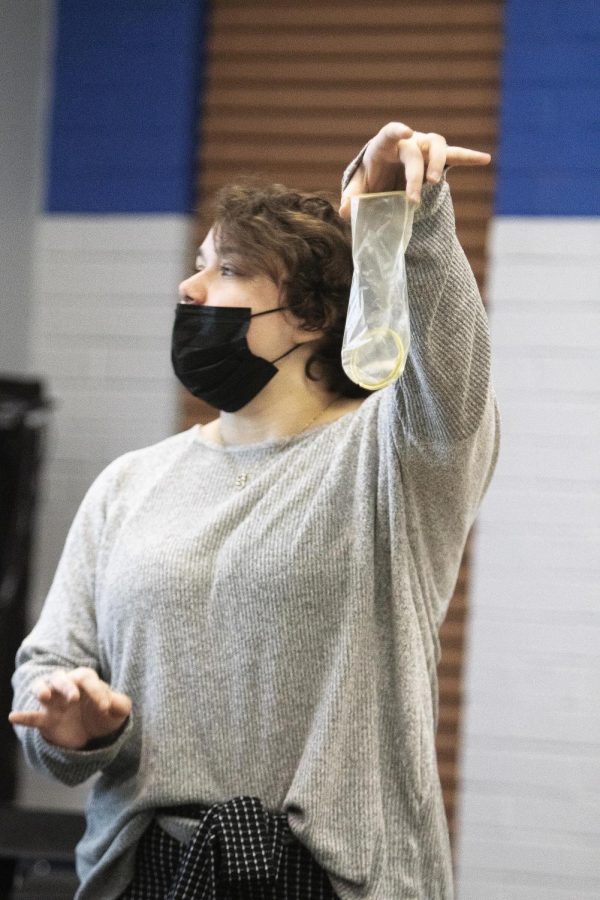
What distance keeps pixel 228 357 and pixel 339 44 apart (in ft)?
7.04

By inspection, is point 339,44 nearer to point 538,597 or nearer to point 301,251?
point 538,597

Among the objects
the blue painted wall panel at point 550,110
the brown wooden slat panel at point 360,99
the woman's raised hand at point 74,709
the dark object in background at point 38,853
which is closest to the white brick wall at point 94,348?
the brown wooden slat panel at point 360,99

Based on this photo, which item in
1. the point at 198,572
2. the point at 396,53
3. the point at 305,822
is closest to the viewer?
the point at 305,822

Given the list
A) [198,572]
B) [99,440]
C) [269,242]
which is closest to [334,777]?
[198,572]

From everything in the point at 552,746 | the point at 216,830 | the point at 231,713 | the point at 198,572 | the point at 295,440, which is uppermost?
the point at 295,440

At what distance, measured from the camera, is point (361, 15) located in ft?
11.6

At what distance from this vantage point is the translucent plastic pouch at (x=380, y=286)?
128 cm

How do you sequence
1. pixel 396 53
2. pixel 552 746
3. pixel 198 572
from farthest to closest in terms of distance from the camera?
1. pixel 396 53
2. pixel 552 746
3. pixel 198 572

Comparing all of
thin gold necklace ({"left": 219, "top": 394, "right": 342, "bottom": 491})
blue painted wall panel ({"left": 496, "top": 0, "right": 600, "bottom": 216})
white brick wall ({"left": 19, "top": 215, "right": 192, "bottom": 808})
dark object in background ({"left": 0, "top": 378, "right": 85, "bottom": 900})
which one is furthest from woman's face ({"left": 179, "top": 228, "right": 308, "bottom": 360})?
white brick wall ({"left": 19, "top": 215, "right": 192, "bottom": 808})

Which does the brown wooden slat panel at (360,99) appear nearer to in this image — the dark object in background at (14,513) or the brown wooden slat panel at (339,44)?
the brown wooden slat panel at (339,44)

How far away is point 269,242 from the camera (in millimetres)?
1679

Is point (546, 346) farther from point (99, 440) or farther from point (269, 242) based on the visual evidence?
point (269, 242)

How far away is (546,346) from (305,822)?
2.10 metres

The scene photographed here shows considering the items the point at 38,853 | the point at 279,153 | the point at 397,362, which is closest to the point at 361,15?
the point at 279,153
